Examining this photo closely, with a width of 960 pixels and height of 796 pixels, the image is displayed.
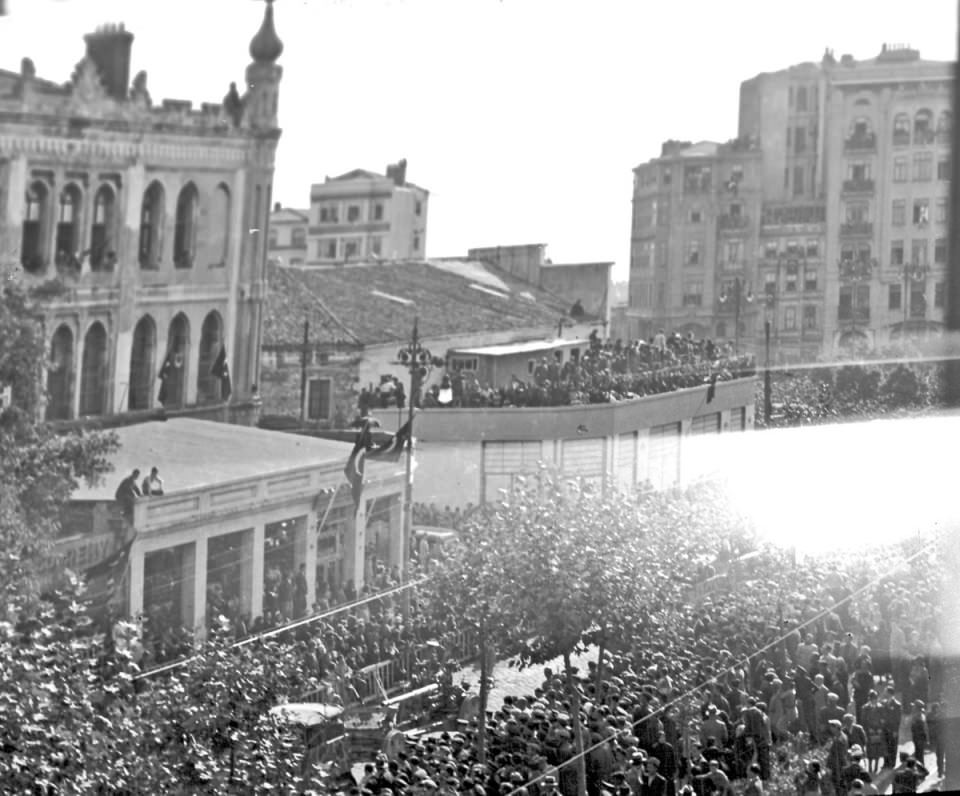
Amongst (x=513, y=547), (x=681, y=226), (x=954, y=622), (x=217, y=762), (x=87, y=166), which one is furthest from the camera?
(x=954, y=622)

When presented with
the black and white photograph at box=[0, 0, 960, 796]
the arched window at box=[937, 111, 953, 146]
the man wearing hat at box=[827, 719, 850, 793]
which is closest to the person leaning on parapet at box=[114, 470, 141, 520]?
the black and white photograph at box=[0, 0, 960, 796]

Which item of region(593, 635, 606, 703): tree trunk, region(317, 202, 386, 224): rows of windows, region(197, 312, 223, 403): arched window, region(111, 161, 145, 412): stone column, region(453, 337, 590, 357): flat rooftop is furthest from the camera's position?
region(593, 635, 606, 703): tree trunk

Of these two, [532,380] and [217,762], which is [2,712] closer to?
[217,762]

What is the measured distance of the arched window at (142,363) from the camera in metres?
2.16

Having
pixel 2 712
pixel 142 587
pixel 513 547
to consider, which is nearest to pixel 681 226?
pixel 513 547

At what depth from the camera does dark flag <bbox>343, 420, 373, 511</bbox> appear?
2334 mm

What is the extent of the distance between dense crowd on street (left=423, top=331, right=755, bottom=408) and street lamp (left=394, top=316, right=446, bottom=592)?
23 mm

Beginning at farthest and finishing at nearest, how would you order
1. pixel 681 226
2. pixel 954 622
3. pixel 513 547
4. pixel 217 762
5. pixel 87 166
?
pixel 954 622, pixel 681 226, pixel 513 547, pixel 217 762, pixel 87 166

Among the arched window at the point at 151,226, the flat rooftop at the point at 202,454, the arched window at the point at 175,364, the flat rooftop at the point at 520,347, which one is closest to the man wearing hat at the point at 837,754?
the flat rooftop at the point at 520,347

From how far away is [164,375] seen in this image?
2.21m

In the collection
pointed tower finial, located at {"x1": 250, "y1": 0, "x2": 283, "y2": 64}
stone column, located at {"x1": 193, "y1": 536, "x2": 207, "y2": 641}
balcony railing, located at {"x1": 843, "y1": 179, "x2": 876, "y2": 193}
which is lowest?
stone column, located at {"x1": 193, "y1": 536, "x2": 207, "y2": 641}

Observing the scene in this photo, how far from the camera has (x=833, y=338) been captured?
279cm

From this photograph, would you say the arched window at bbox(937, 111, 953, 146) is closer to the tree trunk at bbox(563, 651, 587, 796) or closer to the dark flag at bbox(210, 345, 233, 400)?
the tree trunk at bbox(563, 651, 587, 796)

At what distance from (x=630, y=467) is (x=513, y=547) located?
24 cm
